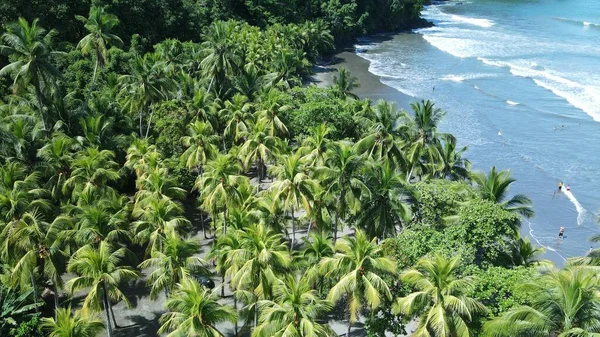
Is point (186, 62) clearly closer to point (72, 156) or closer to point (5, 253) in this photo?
point (72, 156)

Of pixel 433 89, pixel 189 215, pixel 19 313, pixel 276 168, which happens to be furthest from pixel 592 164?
pixel 19 313

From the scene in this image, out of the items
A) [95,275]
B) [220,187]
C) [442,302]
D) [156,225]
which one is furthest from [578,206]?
[95,275]

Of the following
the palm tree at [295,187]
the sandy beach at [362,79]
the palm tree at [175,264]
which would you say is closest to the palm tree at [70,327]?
the palm tree at [175,264]

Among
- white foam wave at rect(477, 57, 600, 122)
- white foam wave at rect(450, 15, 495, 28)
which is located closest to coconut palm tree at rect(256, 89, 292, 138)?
white foam wave at rect(477, 57, 600, 122)

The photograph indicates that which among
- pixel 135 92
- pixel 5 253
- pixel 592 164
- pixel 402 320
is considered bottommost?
pixel 592 164

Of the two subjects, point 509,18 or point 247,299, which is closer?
point 247,299

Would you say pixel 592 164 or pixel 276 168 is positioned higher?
pixel 276 168

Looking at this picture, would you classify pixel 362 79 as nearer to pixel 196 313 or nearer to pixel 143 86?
pixel 143 86
